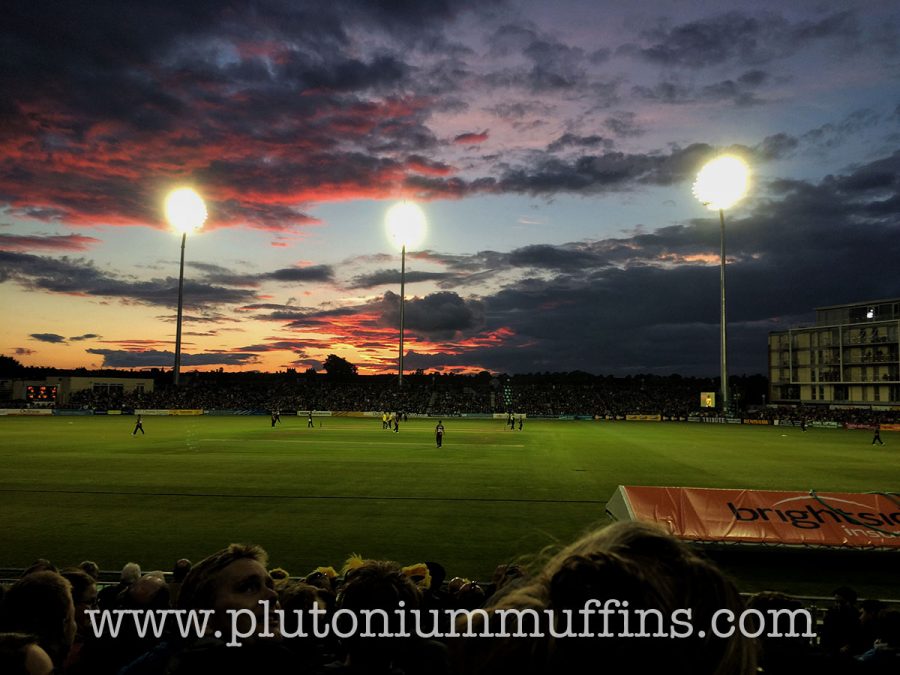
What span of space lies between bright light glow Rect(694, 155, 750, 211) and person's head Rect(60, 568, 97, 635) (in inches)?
2408

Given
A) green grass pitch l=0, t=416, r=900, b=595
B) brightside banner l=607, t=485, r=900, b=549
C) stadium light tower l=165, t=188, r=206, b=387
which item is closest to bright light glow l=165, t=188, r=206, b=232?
stadium light tower l=165, t=188, r=206, b=387

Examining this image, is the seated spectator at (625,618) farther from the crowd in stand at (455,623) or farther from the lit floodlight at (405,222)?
the lit floodlight at (405,222)

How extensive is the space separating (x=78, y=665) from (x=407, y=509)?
1376 centimetres

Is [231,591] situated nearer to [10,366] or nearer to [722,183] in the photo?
[722,183]

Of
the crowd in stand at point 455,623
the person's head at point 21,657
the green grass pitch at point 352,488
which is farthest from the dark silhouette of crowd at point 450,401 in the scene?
the person's head at point 21,657

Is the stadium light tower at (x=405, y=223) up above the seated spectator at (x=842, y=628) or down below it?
above

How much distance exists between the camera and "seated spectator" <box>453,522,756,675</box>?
3.84 ft

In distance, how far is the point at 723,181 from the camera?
184 ft

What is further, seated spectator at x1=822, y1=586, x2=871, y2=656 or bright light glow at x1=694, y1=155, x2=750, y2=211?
bright light glow at x1=694, y1=155, x2=750, y2=211

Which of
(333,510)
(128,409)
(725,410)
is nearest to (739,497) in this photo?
(333,510)

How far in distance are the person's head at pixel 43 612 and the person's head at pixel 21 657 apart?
1179 mm

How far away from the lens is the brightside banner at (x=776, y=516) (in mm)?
11969

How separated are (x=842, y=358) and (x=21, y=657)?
113245 millimetres

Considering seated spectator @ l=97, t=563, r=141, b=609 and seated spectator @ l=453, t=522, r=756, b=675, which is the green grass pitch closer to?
seated spectator @ l=453, t=522, r=756, b=675
